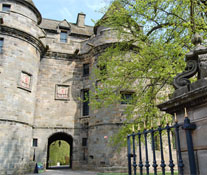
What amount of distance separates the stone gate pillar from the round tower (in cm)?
1340

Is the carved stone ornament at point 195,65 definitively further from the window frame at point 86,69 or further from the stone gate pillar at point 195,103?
the window frame at point 86,69

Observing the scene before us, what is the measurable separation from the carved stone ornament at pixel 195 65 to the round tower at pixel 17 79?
13.7 metres

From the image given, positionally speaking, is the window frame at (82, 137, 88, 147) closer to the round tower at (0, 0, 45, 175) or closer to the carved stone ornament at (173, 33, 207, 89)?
the round tower at (0, 0, 45, 175)

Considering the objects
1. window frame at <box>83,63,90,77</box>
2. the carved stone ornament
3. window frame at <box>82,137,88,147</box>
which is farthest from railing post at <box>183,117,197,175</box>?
window frame at <box>83,63,90,77</box>

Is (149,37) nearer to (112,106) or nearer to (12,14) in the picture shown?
(112,106)

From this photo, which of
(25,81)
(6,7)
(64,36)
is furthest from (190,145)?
(64,36)

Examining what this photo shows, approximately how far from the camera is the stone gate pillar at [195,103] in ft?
10.2

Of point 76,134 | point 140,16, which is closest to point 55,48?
point 76,134

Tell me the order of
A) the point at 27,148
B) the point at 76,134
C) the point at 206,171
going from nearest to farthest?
the point at 206,171 → the point at 27,148 → the point at 76,134

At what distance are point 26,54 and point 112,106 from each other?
7.98 m

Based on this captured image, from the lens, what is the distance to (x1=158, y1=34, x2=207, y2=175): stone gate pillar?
310cm

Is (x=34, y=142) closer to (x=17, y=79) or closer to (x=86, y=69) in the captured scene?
(x=17, y=79)

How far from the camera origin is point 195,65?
3703mm

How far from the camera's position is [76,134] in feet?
60.1
